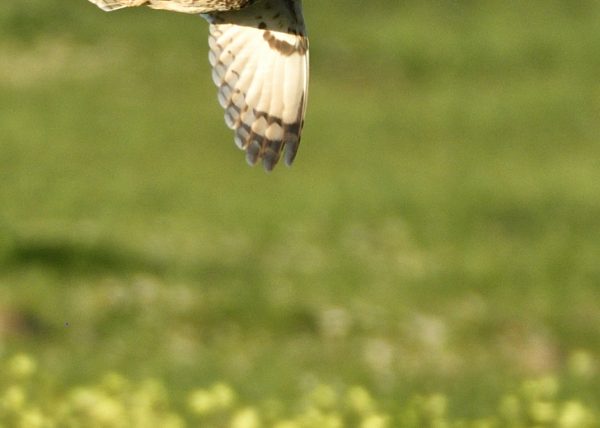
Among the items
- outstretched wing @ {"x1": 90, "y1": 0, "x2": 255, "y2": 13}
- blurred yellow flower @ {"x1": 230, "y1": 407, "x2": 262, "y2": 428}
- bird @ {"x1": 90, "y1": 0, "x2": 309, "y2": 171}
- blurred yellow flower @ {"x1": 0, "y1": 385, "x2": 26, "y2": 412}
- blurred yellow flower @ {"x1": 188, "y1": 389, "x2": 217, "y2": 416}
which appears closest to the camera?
outstretched wing @ {"x1": 90, "y1": 0, "x2": 255, "y2": 13}

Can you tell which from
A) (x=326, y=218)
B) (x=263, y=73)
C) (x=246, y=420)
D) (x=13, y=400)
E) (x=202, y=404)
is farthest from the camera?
(x=326, y=218)

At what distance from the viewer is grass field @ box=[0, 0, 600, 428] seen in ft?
34.2

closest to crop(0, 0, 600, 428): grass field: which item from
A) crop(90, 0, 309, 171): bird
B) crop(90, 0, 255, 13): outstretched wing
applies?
crop(90, 0, 309, 171): bird

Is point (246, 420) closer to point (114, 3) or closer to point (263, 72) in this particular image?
point (263, 72)

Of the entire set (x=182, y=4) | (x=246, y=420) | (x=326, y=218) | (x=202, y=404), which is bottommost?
(x=246, y=420)

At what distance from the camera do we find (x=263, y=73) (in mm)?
7160

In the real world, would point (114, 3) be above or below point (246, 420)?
above

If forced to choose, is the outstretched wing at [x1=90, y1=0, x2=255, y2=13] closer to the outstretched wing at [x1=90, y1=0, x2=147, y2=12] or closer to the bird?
the outstretched wing at [x1=90, y1=0, x2=147, y2=12]

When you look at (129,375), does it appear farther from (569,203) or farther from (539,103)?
(539,103)

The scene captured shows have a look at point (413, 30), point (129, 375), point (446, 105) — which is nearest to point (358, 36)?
point (413, 30)

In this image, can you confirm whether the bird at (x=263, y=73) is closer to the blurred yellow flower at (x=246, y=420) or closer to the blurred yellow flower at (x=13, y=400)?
the blurred yellow flower at (x=246, y=420)

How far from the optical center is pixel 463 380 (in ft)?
35.4

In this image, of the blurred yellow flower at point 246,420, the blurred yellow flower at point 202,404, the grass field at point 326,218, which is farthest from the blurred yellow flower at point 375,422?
the blurred yellow flower at point 202,404

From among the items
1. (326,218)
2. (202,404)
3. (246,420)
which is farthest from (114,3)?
(326,218)
